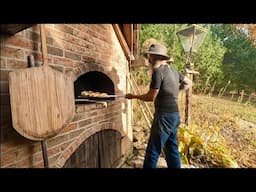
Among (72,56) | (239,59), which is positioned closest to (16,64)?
(72,56)

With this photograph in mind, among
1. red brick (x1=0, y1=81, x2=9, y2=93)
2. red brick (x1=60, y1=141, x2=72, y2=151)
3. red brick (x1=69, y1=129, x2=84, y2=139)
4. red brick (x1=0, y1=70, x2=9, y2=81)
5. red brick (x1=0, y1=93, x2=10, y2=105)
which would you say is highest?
red brick (x1=0, y1=70, x2=9, y2=81)

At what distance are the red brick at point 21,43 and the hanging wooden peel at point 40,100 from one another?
56 mm

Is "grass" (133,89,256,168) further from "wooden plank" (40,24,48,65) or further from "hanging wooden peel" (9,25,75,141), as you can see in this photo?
"wooden plank" (40,24,48,65)

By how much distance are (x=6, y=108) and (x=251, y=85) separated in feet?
13.6

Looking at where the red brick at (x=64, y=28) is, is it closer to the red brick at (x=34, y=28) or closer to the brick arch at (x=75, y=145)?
the red brick at (x=34, y=28)

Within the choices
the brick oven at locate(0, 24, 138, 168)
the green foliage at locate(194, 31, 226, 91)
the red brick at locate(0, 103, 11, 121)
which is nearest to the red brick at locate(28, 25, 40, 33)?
the brick oven at locate(0, 24, 138, 168)

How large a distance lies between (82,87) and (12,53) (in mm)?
1209

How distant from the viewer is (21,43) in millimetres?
1130

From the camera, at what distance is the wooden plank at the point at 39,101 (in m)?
1.00

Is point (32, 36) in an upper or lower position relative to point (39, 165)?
upper

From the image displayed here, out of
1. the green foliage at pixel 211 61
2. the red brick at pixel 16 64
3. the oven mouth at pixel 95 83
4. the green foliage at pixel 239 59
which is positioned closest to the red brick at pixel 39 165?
the red brick at pixel 16 64

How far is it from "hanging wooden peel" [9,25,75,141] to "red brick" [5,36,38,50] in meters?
0.06

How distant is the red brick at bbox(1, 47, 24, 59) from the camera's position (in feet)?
3.38

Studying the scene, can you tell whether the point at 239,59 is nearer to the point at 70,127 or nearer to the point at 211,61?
the point at 211,61
